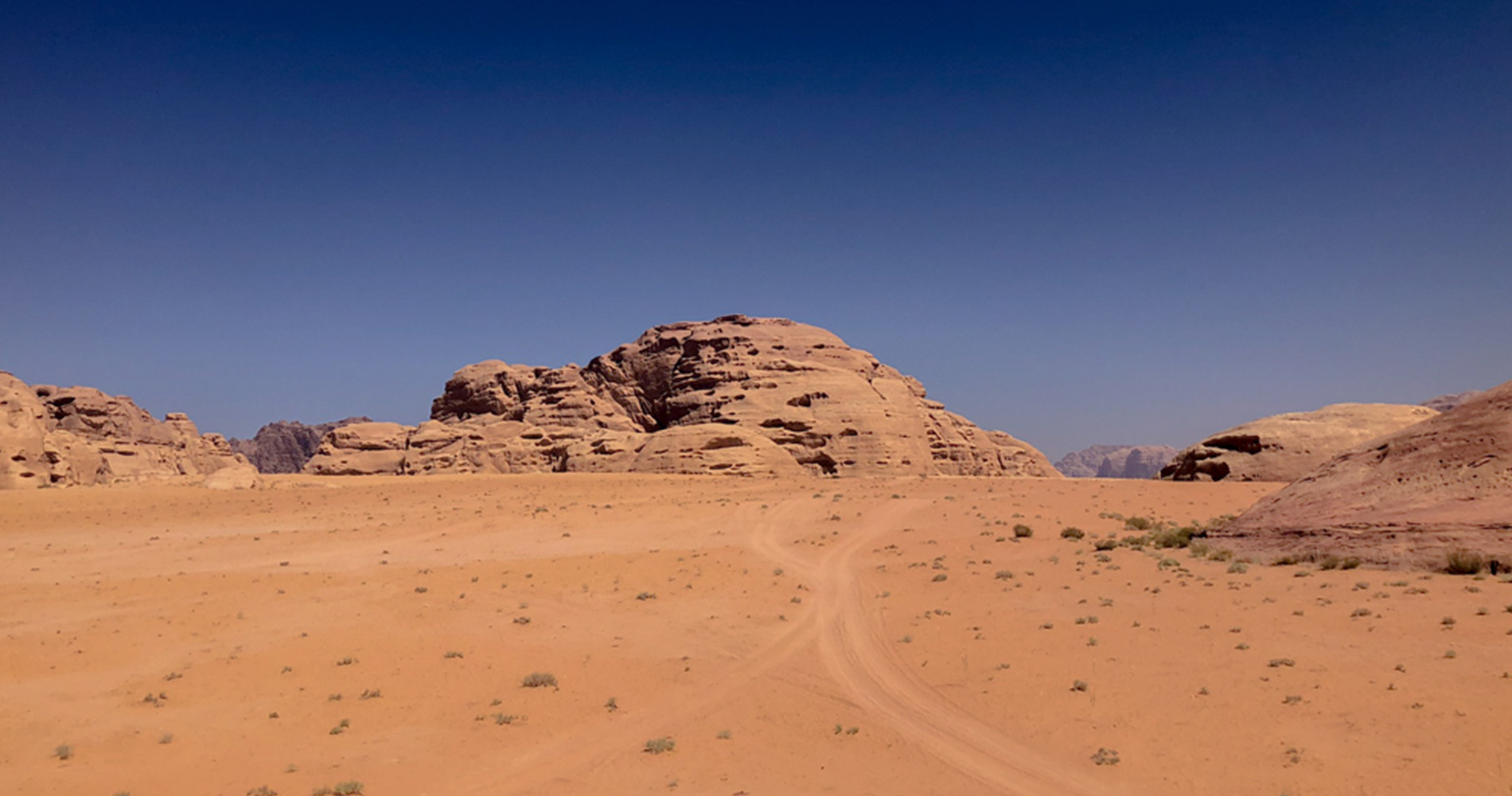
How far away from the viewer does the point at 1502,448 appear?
14.2 meters

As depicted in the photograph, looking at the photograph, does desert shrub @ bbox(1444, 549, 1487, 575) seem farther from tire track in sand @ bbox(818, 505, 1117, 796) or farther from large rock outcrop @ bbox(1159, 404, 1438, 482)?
large rock outcrop @ bbox(1159, 404, 1438, 482)

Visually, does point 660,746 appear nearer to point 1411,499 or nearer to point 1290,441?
point 1411,499

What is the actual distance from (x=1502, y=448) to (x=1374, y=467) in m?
2.29

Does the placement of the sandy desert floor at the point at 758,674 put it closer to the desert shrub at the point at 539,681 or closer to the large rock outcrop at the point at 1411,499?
the desert shrub at the point at 539,681

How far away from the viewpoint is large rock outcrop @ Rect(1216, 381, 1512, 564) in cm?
1307

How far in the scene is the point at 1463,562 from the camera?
12211mm

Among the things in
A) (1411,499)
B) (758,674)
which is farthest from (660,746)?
(1411,499)

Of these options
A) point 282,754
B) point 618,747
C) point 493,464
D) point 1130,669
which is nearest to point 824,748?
point 618,747

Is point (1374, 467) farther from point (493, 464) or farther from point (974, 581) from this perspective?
point (493, 464)

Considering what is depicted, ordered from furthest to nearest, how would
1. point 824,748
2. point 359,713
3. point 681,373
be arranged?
point 681,373 → point 359,713 → point 824,748

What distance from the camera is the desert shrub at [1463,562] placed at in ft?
39.7

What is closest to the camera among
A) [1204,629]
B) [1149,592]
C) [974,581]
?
[1204,629]

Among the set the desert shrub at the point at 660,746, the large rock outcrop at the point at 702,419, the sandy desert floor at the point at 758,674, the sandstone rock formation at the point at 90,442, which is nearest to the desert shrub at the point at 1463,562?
the sandy desert floor at the point at 758,674

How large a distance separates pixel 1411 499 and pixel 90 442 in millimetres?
69667
